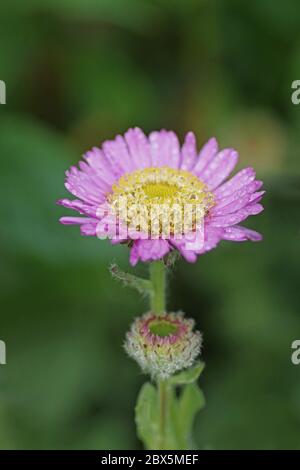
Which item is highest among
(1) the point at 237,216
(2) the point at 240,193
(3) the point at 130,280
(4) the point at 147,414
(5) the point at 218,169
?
(5) the point at 218,169

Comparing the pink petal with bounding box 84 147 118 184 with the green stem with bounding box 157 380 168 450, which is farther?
the pink petal with bounding box 84 147 118 184

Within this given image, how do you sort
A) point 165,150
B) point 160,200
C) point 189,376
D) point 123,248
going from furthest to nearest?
point 123,248 → point 165,150 → point 160,200 → point 189,376

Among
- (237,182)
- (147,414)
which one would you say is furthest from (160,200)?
(147,414)

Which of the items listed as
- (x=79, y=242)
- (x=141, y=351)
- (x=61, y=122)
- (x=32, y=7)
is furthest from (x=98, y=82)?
(x=141, y=351)

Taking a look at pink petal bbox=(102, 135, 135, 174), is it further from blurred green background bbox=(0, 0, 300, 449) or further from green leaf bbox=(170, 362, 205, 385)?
green leaf bbox=(170, 362, 205, 385)

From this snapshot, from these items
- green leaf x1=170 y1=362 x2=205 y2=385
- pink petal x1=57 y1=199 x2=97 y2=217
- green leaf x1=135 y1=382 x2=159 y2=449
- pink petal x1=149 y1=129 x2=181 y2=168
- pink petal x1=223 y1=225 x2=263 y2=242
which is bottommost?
green leaf x1=135 y1=382 x2=159 y2=449

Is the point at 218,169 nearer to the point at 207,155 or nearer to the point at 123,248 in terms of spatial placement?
the point at 207,155

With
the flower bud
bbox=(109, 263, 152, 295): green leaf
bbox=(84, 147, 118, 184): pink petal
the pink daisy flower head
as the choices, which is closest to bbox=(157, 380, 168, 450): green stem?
the flower bud
